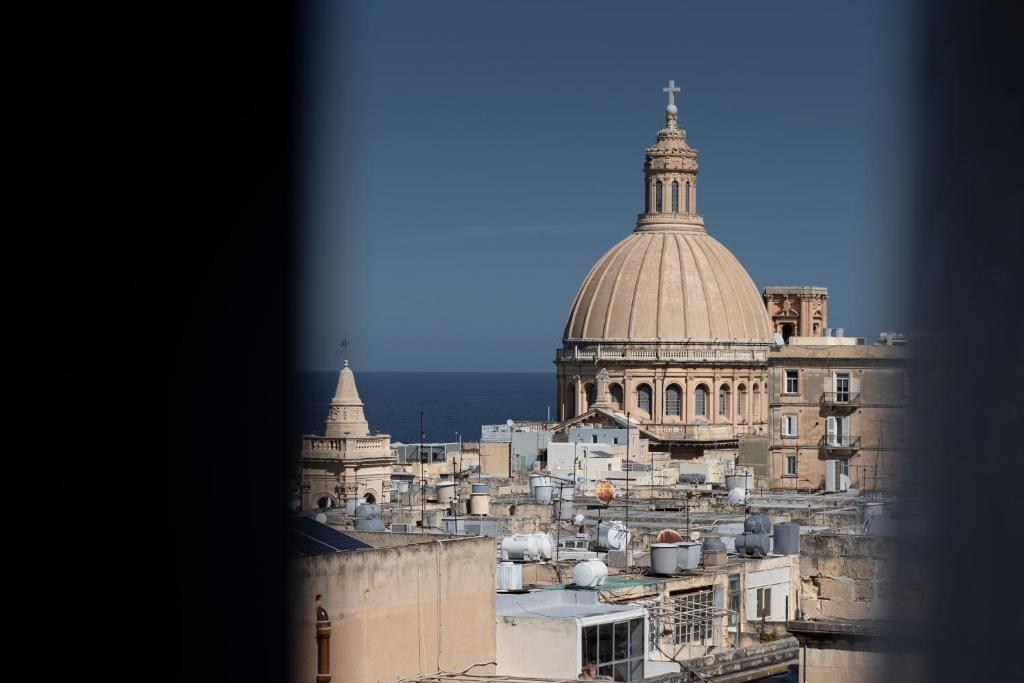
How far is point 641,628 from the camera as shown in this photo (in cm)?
1529

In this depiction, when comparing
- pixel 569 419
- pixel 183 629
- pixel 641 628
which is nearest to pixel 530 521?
pixel 641 628

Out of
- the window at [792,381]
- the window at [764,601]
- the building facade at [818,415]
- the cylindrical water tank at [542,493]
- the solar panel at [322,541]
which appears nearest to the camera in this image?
the solar panel at [322,541]

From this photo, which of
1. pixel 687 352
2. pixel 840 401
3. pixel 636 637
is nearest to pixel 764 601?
pixel 636 637

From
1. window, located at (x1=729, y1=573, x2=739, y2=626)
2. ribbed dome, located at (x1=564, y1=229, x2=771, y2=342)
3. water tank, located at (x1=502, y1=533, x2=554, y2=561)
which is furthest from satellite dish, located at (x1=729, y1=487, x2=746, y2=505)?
ribbed dome, located at (x1=564, y1=229, x2=771, y2=342)

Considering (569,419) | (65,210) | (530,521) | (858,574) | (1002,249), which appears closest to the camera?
(1002,249)

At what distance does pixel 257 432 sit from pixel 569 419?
64460 mm

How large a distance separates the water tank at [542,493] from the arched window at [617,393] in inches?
1157

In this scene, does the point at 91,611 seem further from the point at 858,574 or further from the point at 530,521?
the point at 530,521

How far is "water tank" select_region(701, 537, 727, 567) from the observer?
806 inches

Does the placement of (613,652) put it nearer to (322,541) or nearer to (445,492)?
(322,541)

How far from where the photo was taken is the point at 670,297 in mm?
66375

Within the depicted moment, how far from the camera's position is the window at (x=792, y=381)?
43500 millimetres

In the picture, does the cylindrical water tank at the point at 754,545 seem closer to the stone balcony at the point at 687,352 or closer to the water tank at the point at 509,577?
the water tank at the point at 509,577

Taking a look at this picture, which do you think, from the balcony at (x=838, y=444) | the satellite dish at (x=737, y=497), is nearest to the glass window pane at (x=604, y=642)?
the satellite dish at (x=737, y=497)
